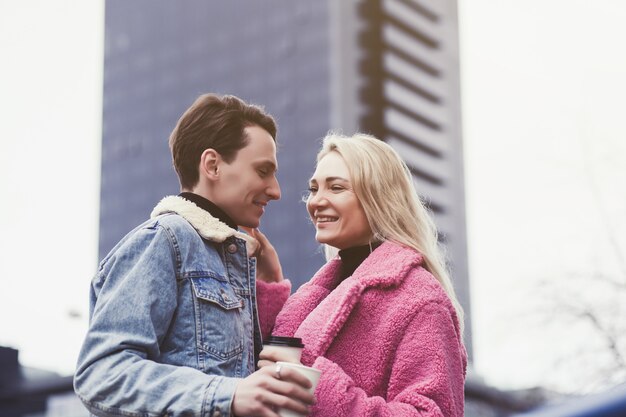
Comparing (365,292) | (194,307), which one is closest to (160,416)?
(194,307)

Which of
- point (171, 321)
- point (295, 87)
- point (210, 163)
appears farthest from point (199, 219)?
point (295, 87)

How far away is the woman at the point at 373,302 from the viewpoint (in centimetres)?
282

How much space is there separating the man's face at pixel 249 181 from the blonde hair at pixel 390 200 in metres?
0.41

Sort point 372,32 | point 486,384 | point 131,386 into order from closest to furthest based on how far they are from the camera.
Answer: point 131,386 → point 486,384 → point 372,32

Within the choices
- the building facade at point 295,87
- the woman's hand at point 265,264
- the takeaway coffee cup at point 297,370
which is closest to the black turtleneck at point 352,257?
the woman's hand at point 265,264

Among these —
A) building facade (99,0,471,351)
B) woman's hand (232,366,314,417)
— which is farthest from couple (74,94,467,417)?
building facade (99,0,471,351)

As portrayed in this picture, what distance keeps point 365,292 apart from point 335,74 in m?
75.2

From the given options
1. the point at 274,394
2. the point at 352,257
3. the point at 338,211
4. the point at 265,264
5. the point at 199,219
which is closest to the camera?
the point at 274,394

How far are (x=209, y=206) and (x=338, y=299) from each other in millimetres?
552

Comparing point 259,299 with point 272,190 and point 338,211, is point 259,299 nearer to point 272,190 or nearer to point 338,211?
point 338,211

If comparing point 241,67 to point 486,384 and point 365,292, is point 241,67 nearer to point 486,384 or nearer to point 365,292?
point 486,384

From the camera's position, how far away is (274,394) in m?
2.28

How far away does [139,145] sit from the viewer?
3526 inches

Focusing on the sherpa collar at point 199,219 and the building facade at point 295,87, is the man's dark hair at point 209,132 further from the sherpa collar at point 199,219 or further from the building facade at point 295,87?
the building facade at point 295,87
